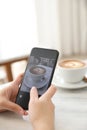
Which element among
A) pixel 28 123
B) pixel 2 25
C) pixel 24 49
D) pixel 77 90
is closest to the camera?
pixel 28 123

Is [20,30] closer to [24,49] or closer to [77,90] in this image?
[24,49]

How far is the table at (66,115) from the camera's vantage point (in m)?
0.61

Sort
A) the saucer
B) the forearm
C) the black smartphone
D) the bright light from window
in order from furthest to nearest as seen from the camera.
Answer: the bright light from window → the saucer → the black smartphone → the forearm

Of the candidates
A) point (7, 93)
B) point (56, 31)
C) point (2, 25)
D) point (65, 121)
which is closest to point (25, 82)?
point (7, 93)

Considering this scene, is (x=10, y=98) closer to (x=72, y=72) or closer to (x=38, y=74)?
(x=38, y=74)

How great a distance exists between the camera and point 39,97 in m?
0.65

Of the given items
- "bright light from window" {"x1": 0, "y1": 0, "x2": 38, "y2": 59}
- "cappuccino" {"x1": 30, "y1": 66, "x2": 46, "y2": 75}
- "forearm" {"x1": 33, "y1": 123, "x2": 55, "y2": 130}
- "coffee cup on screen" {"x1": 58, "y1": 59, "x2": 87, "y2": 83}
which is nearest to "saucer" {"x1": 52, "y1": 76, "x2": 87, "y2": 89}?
"coffee cup on screen" {"x1": 58, "y1": 59, "x2": 87, "y2": 83}

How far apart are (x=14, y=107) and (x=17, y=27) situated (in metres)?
1.52

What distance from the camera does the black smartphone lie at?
2.21ft

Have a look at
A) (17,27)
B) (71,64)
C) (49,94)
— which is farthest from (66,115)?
(17,27)

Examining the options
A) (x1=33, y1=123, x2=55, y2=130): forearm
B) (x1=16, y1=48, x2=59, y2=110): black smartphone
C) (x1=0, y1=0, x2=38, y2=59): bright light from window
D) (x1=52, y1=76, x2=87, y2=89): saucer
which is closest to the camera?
(x1=33, y1=123, x2=55, y2=130): forearm

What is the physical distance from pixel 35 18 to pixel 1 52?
43cm

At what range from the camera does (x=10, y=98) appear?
0.71m

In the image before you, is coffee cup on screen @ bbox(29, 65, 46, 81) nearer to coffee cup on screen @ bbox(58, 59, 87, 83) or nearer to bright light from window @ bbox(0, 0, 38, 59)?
coffee cup on screen @ bbox(58, 59, 87, 83)
